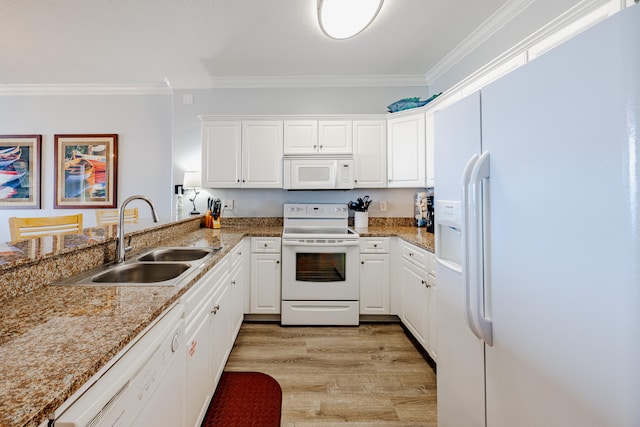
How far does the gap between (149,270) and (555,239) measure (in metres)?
1.77

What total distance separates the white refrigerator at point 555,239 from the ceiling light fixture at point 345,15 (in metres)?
1.09

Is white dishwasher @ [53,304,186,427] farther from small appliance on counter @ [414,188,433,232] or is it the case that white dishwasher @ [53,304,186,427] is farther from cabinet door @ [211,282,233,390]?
small appliance on counter @ [414,188,433,232]

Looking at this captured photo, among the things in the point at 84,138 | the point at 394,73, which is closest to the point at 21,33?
the point at 84,138

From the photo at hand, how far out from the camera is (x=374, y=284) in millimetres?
2740

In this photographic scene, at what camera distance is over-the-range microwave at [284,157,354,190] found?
3008mm

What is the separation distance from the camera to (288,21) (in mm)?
2301

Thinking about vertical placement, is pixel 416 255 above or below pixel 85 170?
below

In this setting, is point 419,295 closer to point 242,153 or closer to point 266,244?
point 266,244

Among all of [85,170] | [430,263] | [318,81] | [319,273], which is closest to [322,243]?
[319,273]

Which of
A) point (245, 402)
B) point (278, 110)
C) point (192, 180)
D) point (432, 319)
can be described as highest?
point (278, 110)

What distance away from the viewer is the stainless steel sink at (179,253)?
1817mm

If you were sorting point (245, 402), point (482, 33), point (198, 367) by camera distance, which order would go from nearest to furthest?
point (198, 367)
point (245, 402)
point (482, 33)

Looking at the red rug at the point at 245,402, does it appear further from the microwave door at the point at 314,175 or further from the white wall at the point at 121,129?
the white wall at the point at 121,129

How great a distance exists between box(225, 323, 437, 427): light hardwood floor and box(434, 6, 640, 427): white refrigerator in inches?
26.7
